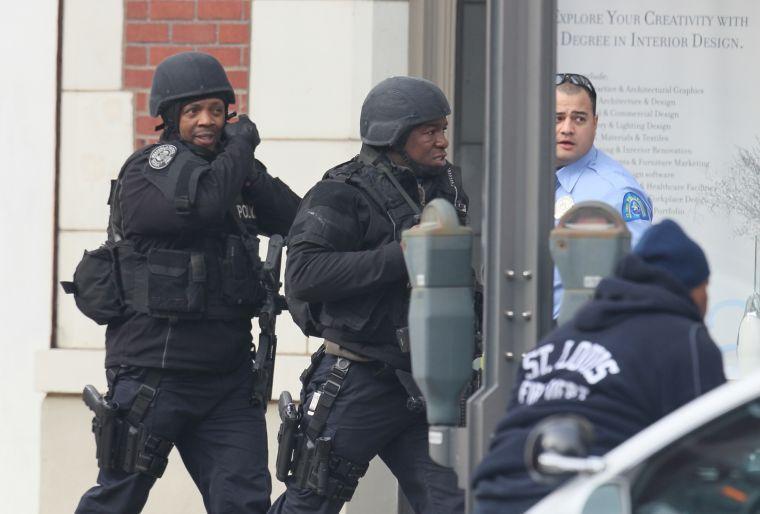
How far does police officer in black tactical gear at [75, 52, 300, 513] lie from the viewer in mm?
5738

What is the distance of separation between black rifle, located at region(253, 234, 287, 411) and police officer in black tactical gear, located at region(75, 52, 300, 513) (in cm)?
3

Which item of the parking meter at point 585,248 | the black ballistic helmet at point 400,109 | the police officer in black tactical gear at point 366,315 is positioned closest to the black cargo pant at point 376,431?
the police officer in black tactical gear at point 366,315

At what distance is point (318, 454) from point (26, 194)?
2.82 m

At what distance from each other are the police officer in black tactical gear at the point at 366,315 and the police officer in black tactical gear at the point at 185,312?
15.0 inches

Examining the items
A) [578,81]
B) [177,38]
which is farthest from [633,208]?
[177,38]

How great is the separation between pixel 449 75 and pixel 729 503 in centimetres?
437

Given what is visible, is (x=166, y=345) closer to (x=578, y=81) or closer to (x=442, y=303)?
(x=442, y=303)

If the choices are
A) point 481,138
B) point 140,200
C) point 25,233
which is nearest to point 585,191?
point 140,200

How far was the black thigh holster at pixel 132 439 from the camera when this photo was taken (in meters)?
5.74

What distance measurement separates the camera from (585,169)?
5.53 meters

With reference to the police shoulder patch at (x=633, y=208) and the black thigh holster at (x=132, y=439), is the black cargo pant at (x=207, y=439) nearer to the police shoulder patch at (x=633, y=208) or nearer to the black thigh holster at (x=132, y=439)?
the black thigh holster at (x=132, y=439)

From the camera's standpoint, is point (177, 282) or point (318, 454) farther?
point (177, 282)

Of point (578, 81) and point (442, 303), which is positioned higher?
point (578, 81)

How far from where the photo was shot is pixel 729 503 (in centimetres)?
319
